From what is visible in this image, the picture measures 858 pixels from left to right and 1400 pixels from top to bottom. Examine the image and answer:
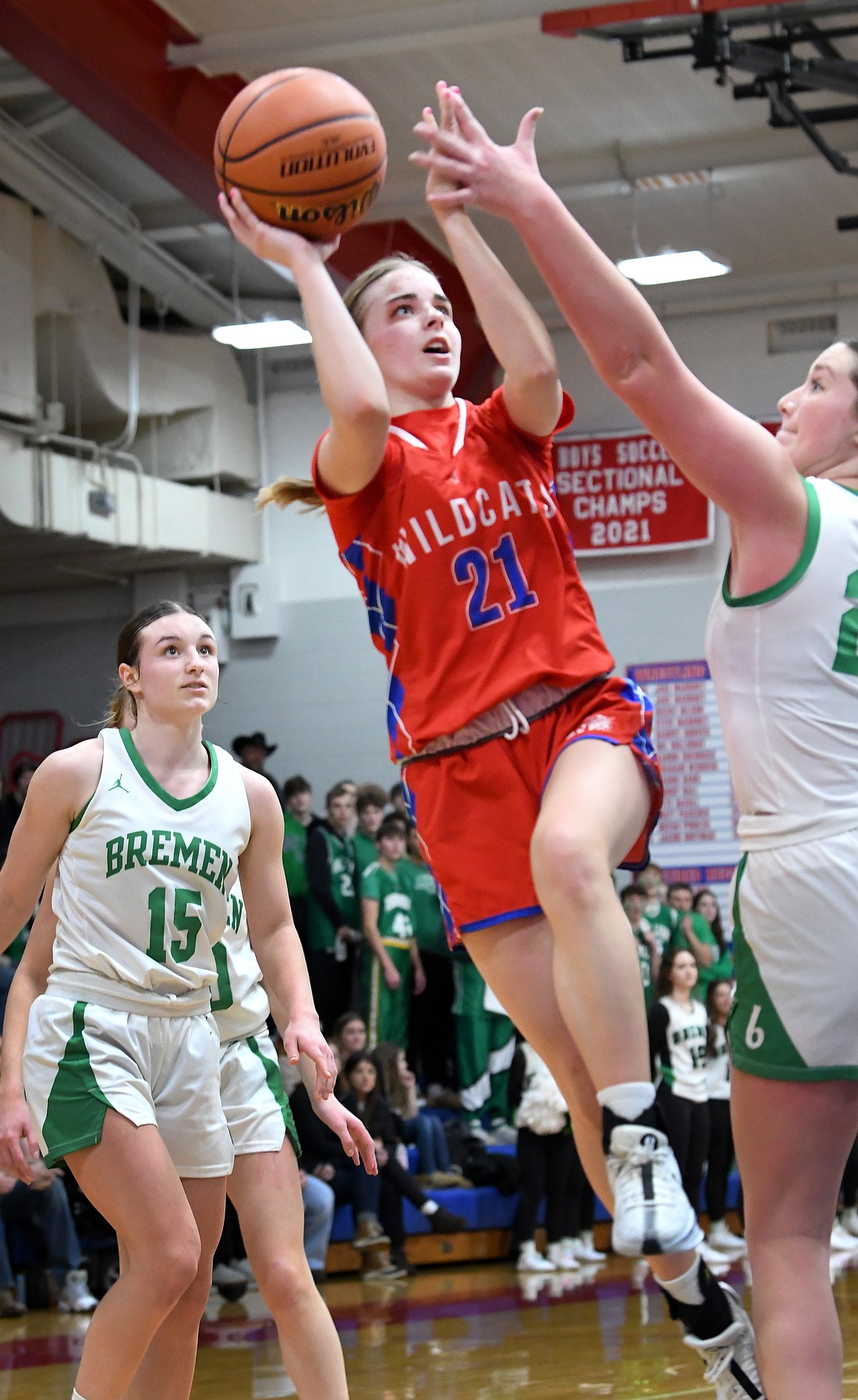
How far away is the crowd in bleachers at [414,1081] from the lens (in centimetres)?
834

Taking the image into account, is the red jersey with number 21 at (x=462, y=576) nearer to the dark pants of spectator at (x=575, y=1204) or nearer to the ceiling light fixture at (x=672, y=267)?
the dark pants of spectator at (x=575, y=1204)

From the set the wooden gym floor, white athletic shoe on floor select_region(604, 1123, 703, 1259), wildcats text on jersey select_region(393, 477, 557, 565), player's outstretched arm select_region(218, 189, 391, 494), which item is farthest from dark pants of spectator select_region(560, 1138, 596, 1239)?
player's outstretched arm select_region(218, 189, 391, 494)

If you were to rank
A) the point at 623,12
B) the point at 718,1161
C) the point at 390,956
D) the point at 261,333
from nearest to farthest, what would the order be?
1. the point at 623,12
2. the point at 718,1161
3. the point at 390,956
4. the point at 261,333

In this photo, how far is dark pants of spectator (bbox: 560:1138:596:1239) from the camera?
9242mm

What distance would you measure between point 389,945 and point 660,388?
316 inches

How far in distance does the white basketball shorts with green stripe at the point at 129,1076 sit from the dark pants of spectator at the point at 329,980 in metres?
6.76

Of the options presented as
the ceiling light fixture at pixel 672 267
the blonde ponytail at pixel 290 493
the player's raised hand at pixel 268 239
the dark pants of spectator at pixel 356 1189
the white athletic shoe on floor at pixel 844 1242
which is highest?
the ceiling light fixture at pixel 672 267

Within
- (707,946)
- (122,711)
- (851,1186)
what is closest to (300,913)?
(707,946)

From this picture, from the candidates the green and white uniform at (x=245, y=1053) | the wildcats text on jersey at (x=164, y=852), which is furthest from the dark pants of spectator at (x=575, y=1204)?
the wildcats text on jersey at (x=164, y=852)

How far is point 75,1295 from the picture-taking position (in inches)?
310

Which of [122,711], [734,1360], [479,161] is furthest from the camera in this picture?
[122,711]

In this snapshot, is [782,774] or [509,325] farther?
[509,325]

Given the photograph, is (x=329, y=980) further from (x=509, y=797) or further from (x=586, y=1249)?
(x=509, y=797)

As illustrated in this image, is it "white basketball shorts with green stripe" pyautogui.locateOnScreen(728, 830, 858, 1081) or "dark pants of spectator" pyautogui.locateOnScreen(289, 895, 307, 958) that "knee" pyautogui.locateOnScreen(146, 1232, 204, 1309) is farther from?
"dark pants of spectator" pyautogui.locateOnScreen(289, 895, 307, 958)
